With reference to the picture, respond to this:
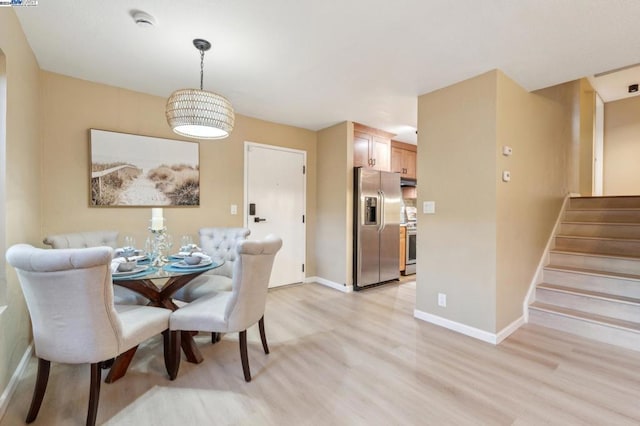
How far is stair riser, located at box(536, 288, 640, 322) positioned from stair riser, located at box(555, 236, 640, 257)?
2.77ft

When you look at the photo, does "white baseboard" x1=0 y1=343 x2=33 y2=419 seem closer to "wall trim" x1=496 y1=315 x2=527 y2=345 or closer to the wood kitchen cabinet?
"wall trim" x1=496 y1=315 x2=527 y2=345

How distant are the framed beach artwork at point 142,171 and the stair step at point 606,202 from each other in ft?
16.0

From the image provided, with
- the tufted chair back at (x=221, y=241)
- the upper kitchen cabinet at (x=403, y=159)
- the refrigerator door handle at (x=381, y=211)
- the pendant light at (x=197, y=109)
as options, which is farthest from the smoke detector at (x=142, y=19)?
the upper kitchen cabinet at (x=403, y=159)

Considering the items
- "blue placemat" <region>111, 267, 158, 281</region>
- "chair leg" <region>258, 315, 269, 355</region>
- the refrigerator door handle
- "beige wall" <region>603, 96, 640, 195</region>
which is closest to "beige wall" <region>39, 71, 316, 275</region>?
"blue placemat" <region>111, 267, 158, 281</region>

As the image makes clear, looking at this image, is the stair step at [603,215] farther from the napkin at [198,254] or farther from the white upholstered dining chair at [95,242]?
the white upholstered dining chair at [95,242]

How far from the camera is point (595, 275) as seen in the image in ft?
9.53

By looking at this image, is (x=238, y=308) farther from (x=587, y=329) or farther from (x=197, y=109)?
(x=587, y=329)

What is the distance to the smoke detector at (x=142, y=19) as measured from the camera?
6.04 ft

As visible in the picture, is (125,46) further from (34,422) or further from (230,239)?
(34,422)

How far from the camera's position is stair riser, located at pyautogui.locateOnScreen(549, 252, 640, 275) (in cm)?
292

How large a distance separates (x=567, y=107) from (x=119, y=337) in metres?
5.19

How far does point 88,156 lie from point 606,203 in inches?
239

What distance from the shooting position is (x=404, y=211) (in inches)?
214

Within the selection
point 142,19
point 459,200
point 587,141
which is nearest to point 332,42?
point 142,19
